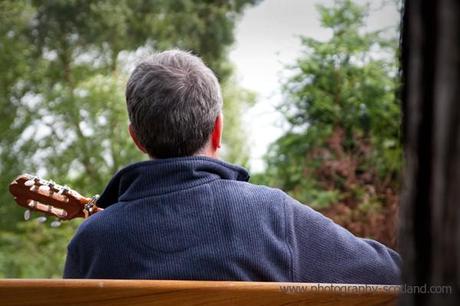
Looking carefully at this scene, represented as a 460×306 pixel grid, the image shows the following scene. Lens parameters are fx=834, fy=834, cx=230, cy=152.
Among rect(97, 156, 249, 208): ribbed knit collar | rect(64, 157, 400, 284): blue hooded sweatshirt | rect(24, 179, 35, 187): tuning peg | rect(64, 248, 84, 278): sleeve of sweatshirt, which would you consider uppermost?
rect(97, 156, 249, 208): ribbed knit collar

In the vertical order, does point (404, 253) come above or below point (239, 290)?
above

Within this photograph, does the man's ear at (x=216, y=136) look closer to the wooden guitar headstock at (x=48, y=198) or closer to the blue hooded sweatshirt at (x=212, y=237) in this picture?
the blue hooded sweatshirt at (x=212, y=237)

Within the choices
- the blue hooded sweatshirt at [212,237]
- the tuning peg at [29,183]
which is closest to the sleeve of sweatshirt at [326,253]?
the blue hooded sweatshirt at [212,237]

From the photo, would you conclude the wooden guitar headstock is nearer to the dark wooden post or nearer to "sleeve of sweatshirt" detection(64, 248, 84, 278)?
"sleeve of sweatshirt" detection(64, 248, 84, 278)

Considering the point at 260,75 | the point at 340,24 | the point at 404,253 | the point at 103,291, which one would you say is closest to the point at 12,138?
the point at 260,75

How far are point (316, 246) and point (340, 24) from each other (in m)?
4.46

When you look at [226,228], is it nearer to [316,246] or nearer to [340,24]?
[316,246]

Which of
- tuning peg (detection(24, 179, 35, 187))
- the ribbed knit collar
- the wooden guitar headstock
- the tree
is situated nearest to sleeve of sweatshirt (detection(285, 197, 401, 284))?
the ribbed knit collar

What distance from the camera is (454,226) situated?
34.0 inches

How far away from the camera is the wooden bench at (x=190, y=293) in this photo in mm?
1556

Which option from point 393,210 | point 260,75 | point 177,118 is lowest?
point 393,210

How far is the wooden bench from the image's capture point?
1556 millimetres

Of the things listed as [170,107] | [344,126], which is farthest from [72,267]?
[344,126]

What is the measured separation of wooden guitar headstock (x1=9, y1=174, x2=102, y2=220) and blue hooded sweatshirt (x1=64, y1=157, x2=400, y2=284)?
59 centimetres
